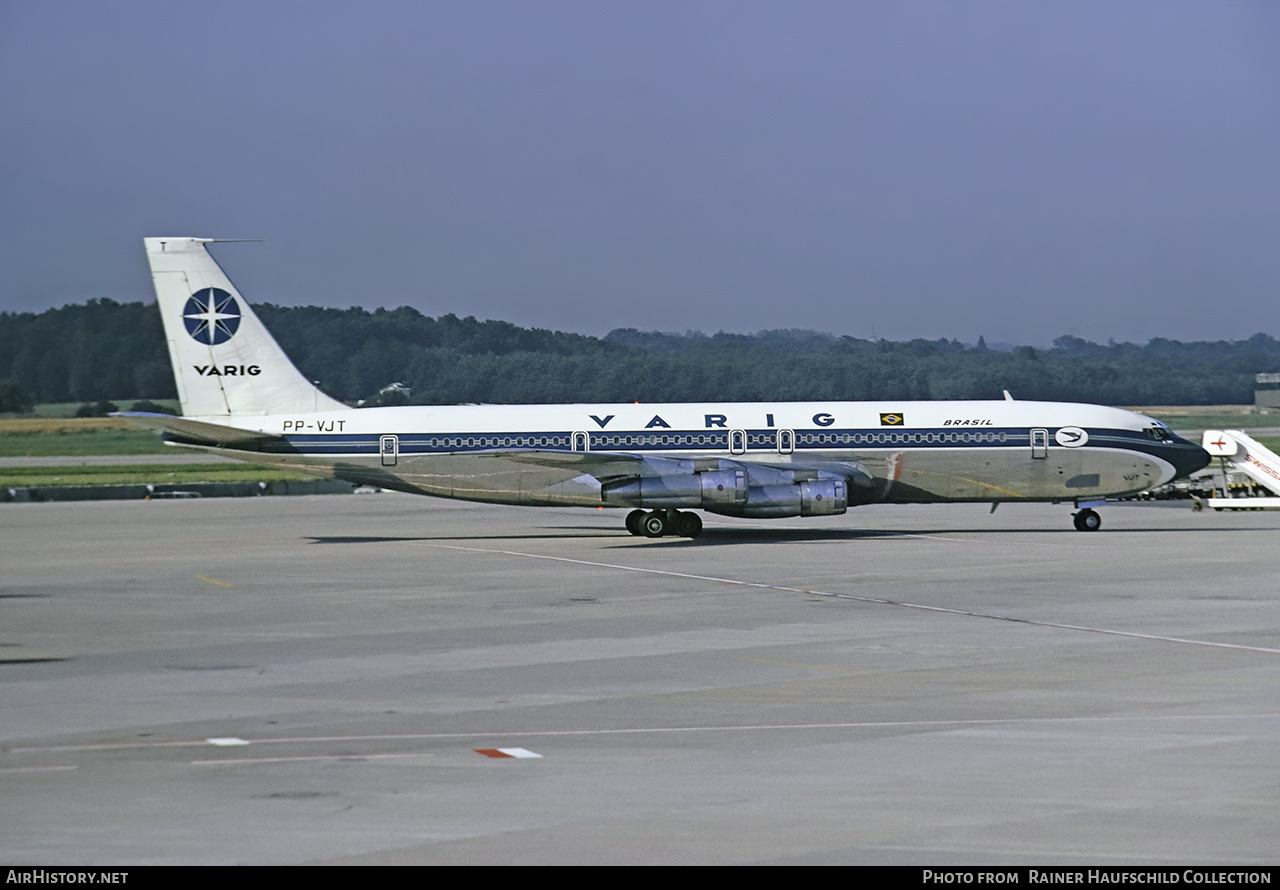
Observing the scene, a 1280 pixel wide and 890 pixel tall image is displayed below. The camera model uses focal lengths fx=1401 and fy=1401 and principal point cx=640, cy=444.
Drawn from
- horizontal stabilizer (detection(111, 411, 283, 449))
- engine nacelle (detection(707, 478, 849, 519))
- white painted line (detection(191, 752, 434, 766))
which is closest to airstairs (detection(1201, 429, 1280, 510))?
engine nacelle (detection(707, 478, 849, 519))

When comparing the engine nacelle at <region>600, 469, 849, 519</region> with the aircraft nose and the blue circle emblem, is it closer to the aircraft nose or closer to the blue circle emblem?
the aircraft nose

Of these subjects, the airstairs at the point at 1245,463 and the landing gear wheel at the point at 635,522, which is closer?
the landing gear wheel at the point at 635,522

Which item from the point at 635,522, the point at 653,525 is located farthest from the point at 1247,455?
the point at 635,522

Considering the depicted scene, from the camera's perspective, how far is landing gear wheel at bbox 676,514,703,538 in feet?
129

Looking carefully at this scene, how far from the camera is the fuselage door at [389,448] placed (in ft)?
128

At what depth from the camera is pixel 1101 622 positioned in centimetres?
2159

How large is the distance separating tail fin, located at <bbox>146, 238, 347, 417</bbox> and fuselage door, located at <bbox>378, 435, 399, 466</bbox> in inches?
67.9

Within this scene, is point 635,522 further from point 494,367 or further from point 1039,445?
point 494,367

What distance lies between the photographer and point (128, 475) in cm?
6956

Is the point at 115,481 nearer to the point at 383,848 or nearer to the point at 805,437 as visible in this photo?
the point at 805,437

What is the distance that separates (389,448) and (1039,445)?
60.1 ft

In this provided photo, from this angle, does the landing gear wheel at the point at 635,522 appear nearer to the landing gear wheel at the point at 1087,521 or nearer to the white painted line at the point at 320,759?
the landing gear wheel at the point at 1087,521

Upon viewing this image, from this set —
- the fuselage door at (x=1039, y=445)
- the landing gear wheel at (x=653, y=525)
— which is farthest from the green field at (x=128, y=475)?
the fuselage door at (x=1039, y=445)

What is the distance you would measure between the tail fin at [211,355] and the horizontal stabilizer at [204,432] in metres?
0.94
